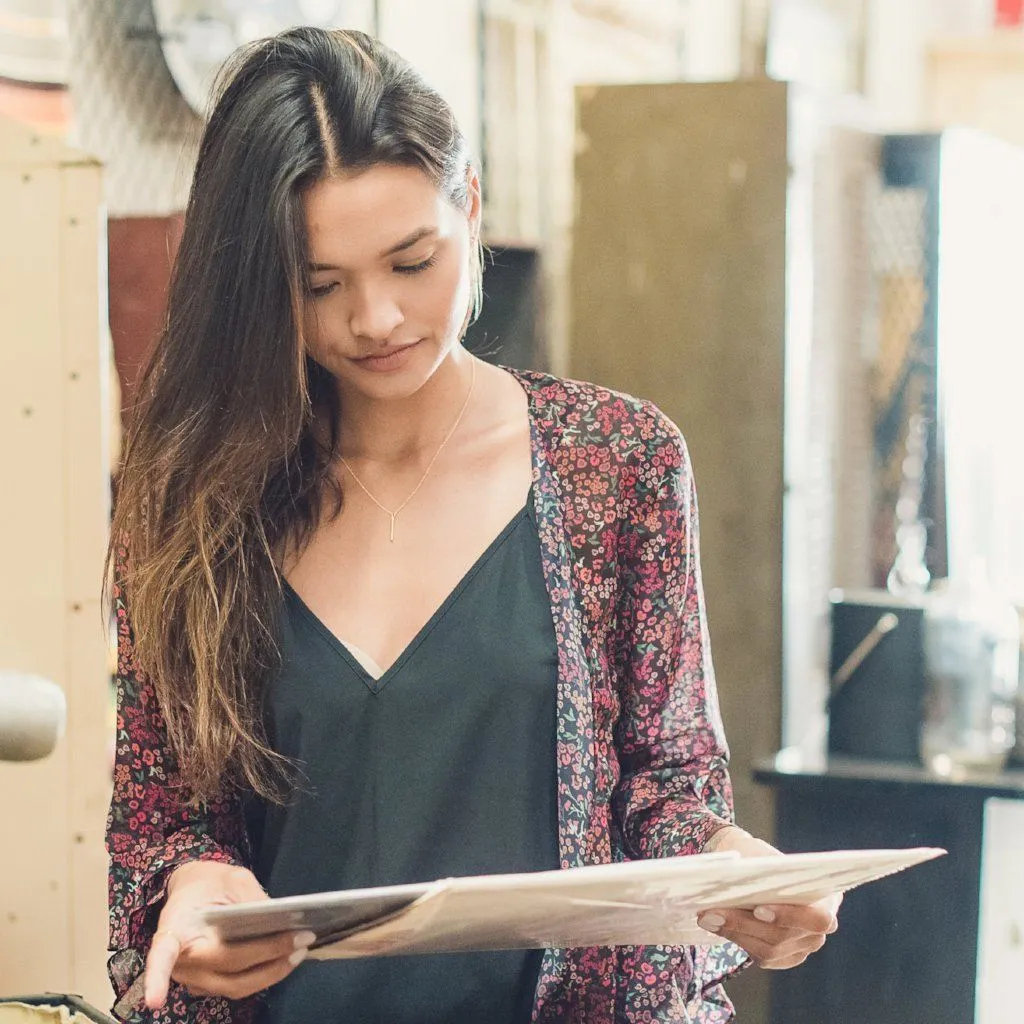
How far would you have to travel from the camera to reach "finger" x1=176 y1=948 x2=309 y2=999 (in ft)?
3.43

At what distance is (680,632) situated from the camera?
50.6 inches

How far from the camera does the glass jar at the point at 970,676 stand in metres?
2.49

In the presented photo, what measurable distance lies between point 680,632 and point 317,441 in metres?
0.39

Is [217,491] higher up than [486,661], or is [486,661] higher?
[217,491]

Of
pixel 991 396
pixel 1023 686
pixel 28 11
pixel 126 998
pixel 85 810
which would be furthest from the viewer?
pixel 991 396

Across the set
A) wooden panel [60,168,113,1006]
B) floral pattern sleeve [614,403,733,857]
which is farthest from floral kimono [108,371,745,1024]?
wooden panel [60,168,113,1006]

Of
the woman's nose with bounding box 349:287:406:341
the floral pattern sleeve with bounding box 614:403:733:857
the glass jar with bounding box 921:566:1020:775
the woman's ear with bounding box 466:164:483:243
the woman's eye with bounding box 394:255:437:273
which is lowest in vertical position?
the glass jar with bounding box 921:566:1020:775

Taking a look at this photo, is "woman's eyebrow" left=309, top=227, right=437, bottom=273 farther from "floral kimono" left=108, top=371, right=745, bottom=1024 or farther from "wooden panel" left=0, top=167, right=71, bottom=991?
"wooden panel" left=0, top=167, right=71, bottom=991

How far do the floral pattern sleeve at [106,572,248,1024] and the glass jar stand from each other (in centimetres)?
156

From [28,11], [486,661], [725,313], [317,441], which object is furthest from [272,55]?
[725,313]

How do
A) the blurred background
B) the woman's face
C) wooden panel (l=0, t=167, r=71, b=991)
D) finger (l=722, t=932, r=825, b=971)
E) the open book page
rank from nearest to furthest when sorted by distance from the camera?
the open book page < finger (l=722, t=932, r=825, b=971) < the woman's face < wooden panel (l=0, t=167, r=71, b=991) < the blurred background

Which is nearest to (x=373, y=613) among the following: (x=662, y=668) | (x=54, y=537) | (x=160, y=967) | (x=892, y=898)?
(x=662, y=668)

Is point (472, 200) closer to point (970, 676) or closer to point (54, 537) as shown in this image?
point (54, 537)

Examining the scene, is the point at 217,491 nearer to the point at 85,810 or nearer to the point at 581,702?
the point at 581,702
